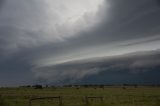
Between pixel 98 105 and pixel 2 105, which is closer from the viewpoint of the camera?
pixel 98 105

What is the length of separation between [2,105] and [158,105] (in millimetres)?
19081

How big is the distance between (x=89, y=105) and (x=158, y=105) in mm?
8438

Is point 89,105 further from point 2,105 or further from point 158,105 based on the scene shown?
point 2,105

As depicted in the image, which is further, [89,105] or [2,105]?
[2,105]

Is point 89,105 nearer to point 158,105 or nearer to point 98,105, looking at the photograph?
point 98,105

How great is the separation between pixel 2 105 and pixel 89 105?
37.4 feet

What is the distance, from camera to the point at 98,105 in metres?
34.2

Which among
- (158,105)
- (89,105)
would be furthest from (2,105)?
(158,105)

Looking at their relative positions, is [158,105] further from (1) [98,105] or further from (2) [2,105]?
(2) [2,105]

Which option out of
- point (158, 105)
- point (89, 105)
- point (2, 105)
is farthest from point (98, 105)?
point (2, 105)

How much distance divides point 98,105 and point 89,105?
51.3 inches

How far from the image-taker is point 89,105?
33.4m

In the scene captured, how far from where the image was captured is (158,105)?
3525cm
